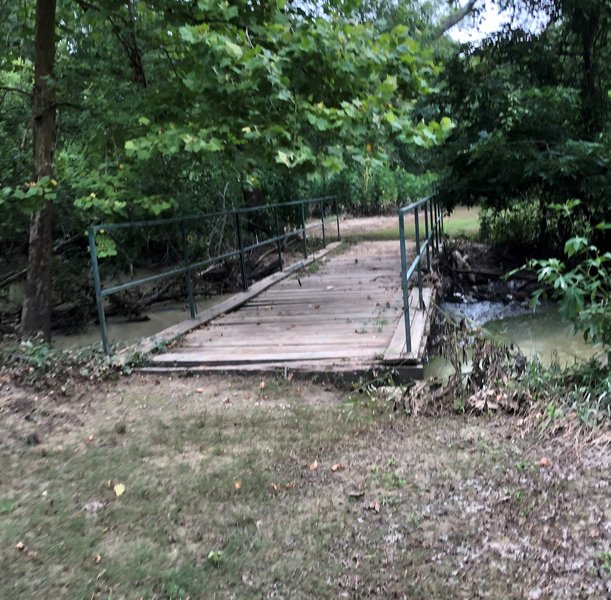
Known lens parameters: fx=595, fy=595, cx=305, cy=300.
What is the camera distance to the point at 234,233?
11.3 meters

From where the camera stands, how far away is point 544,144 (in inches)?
389

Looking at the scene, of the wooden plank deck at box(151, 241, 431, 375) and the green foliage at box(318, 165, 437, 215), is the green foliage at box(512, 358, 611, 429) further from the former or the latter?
the green foliage at box(318, 165, 437, 215)

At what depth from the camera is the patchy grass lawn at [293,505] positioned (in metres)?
2.34

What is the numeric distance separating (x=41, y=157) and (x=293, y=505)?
5176 millimetres

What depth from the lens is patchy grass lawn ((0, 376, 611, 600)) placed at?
2.34 meters

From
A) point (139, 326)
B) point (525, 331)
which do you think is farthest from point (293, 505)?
point (525, 331)

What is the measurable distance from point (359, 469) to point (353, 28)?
3.88m

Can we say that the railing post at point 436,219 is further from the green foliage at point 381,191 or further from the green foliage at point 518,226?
the green foliage at point 381,191

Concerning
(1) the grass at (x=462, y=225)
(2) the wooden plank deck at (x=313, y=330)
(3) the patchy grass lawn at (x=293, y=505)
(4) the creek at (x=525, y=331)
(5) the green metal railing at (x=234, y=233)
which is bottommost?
(4) the creek at (x=525, y=331)

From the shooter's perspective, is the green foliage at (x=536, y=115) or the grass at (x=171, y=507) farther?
the green foliage at (x=536, y=115)

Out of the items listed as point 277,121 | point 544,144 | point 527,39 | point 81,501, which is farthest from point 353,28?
point 527,39

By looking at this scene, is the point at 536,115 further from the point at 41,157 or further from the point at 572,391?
the point at 41,157

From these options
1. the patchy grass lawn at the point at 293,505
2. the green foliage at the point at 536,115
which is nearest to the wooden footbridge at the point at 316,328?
the patchy grass lawn at the point at 293,505

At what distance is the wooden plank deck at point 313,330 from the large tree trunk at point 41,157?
1.85 m
